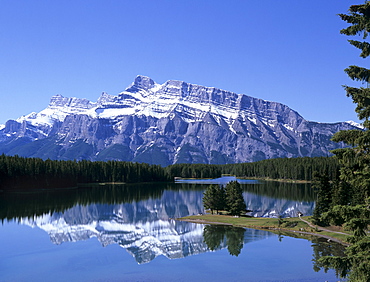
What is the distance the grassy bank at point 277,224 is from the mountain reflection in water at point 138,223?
349cm

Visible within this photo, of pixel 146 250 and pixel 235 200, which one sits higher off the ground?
pixel 235 200

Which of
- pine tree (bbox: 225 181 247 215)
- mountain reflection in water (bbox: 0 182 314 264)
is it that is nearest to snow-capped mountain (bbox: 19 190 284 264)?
mountain reflection in water (bbox: 0 182 314 264)

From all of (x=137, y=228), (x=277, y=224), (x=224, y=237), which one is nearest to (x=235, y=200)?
(x=277, y=224)

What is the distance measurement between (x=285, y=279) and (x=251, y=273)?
518cm

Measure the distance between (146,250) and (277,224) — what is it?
30.8 m

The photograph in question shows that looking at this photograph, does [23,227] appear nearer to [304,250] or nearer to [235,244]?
[235,244]

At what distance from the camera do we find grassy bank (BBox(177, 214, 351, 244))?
7475cm

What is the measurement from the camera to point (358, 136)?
22016 millimetres

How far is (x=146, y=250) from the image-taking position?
73000mm

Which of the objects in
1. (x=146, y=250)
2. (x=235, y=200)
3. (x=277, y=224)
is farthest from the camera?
(x=235, y=200)

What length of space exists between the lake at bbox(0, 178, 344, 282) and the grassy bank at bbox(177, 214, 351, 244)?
2914 millimetres

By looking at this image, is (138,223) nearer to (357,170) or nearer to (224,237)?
(224,237)

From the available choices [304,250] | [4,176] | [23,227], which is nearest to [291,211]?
[304,250]

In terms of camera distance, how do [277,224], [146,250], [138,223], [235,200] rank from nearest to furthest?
1. [146,250]
2. [277,224]
3. [235,200]
4. [138,223]
